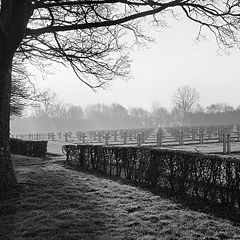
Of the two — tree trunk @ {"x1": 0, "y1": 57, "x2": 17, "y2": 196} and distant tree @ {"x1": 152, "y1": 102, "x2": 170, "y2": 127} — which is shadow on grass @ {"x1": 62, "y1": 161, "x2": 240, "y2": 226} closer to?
tree trunk @ {"x1": 0, "y1": 57, "x2": 17, "y2": 196}

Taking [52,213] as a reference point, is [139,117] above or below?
above

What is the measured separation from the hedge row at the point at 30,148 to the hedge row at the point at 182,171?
851 cm

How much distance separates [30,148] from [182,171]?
45.3 feet

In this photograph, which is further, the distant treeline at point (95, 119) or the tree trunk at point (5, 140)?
the distant treeline at point (95, 119)

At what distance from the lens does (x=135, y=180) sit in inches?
352

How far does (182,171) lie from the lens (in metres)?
7.09

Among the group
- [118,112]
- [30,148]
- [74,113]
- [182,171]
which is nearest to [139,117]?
[118,112]

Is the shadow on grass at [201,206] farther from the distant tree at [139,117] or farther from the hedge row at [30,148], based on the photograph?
the distant tree at [139,117]

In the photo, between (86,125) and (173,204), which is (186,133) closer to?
(173,204)

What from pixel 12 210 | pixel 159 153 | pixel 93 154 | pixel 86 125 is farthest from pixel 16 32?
pixel 86 125

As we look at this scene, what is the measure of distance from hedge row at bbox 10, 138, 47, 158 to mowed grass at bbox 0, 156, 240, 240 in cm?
1058

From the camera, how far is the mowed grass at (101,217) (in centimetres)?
464

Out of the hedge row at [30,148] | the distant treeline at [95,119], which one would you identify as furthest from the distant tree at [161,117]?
the hedge row at [30,148]

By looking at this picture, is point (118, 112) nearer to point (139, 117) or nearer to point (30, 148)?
point (139, 117)
